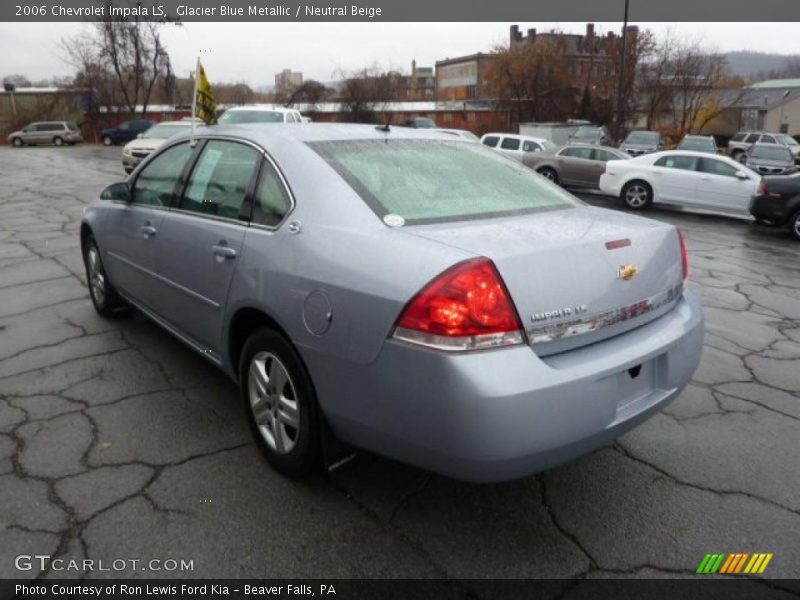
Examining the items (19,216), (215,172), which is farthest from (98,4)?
(215,172)

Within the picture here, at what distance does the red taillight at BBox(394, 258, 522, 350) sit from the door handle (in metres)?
1.16

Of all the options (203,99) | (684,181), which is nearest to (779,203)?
(684,181)

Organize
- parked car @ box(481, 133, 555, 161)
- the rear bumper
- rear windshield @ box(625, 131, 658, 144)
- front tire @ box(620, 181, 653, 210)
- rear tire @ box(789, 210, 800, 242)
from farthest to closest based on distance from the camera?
rear windshield @ box(625, 131, 658, 144)
parked car @ box(481, 133, 555, 161)
front tire @ box(620, 181, 653, 210)
rear tire @ box(789, 210, 800, 242)
the rear bumper

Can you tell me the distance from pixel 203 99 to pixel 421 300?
366 cm

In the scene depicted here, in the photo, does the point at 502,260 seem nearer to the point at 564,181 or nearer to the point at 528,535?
the point at 528,535

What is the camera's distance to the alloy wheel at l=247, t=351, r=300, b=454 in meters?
2.62

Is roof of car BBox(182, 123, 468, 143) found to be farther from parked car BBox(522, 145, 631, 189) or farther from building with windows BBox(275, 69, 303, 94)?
building with windows BBox(275, 69, 303, 94)

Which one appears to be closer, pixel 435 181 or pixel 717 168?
pixel 435 181

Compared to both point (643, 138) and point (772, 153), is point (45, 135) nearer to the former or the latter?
point (643, 138)

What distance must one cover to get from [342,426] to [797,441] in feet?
8.03

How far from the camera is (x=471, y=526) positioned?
2.46m

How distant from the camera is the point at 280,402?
2680mm

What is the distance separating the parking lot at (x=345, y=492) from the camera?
2291 millimetres

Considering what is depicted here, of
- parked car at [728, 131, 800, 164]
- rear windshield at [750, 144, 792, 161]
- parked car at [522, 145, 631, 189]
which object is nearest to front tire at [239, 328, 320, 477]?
parked car at [522, 145, 631, 189]
